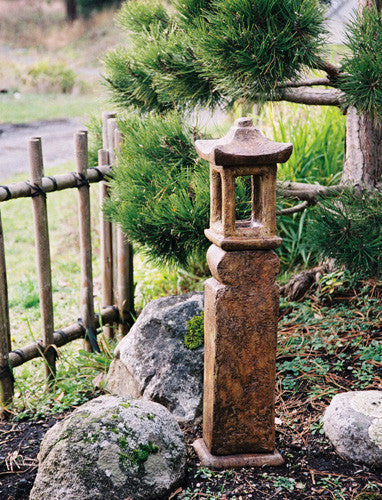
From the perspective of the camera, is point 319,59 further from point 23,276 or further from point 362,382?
point 23,276

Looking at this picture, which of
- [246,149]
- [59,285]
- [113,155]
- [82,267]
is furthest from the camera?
[59,285]

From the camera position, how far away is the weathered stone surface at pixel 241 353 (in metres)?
1.84

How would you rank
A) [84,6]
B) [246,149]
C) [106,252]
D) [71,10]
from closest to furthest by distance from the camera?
1. [246,149]
2. [106,252]
3. [84,6]
4. [71,10]

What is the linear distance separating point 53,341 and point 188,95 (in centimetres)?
147

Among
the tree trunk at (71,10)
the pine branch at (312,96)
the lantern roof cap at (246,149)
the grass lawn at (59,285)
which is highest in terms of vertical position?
the tree trunk at (71,10)

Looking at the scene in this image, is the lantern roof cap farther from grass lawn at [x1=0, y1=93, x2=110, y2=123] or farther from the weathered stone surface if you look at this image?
grass lawn at [x1=0, y1=93, x2=110, y2=123]

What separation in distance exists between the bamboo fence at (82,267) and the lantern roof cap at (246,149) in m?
1.23

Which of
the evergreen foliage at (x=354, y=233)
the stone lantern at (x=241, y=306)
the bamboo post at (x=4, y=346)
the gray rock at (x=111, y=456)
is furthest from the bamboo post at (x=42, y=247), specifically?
the evergreen foliage at (x=354, y=233)

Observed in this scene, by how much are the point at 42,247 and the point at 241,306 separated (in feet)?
4.28

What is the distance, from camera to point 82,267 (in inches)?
118

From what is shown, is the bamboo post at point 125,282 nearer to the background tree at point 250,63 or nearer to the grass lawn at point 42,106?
the background tree at point 250,63

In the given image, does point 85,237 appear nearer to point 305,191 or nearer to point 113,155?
point 113,155

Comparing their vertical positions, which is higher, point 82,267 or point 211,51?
point 211,51

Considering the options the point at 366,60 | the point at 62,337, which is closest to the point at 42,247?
the point at 62,337
